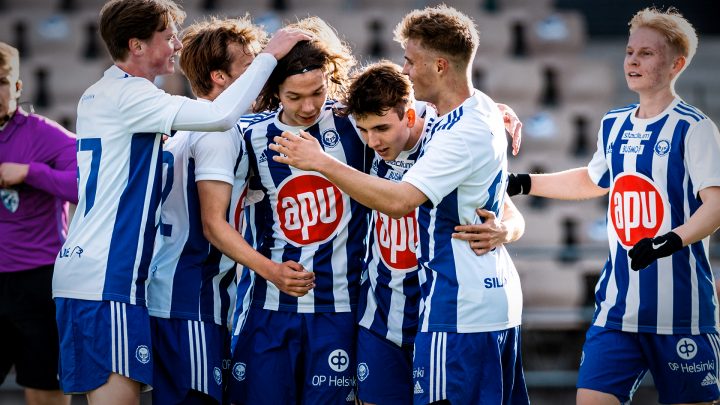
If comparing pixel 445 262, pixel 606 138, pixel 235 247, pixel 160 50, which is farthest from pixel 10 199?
pixel 606 138

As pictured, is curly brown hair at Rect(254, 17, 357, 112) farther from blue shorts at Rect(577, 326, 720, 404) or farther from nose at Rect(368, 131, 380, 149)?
blue shorts at Rect(577, 326, 720, 404)

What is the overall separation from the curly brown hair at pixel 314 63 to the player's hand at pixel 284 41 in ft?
0.08

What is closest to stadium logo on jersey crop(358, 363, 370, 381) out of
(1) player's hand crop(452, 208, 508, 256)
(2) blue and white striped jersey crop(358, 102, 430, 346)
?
(2) blue and white striped jersey crop(358, 102, 430, 346)

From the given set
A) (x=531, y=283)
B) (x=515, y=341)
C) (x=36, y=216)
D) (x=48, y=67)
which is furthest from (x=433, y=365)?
(x=48, y=67)

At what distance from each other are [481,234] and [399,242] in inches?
16.4

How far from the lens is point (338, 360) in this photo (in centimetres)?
441

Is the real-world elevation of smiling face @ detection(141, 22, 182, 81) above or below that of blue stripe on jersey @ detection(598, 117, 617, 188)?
above

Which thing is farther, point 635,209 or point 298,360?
point 635,209

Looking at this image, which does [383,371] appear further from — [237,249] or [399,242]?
[237,249]

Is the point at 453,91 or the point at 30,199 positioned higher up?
the point at 453,91

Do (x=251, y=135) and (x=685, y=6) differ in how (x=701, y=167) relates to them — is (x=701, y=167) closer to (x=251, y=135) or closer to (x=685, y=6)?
(x=251, y=135)

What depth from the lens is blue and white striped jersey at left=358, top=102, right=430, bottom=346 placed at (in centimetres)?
435

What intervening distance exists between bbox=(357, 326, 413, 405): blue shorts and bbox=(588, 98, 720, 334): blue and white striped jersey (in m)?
0.96

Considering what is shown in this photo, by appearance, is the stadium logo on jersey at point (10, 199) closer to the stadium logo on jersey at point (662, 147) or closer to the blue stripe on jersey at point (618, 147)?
the blue stripe on jersey at point (618, 147)
